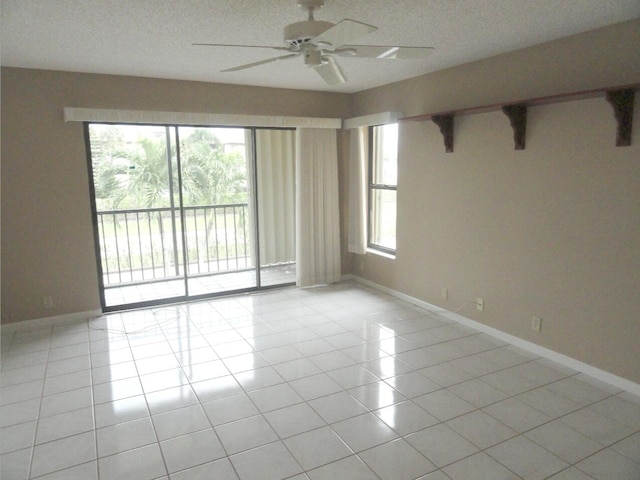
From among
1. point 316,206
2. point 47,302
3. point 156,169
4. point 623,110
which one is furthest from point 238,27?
point 47,302

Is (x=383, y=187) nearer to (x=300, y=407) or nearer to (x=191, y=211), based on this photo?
(x=191, y=211)

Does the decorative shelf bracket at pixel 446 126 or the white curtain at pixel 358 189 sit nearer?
the decorative shelf bracket at pixel 446 126

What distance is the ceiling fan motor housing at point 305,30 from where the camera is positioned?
6.84 feet

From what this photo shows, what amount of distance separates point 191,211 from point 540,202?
4.17 meters

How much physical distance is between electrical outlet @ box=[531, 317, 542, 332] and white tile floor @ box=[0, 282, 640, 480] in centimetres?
22

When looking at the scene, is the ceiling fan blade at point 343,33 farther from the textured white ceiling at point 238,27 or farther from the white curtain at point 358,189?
the white curtain at point 358,189

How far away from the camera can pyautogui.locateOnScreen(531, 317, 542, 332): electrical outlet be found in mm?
3307

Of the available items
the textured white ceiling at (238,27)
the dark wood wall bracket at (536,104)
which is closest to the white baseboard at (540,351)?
the dark wood wall bracket at (536,104)

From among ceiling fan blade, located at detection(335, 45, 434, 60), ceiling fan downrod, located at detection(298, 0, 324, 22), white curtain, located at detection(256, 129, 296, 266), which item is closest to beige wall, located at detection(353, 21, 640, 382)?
ceiling fan blade, located at detection(335, 45, 434, 60)

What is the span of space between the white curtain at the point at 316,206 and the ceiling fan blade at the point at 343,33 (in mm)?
2962

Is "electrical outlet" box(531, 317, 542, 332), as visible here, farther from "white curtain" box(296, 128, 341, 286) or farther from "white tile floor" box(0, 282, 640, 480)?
"white curtain" box(296, 128, 341, 286)

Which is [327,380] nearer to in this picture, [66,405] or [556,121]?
[66,405]

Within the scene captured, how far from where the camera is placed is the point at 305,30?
2.09 meters

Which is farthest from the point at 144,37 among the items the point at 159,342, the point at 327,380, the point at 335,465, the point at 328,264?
the point at 328,264
